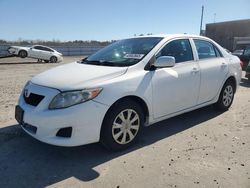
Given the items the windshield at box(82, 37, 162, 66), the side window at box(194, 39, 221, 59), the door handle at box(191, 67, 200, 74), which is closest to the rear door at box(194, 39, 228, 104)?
the side window at box(194, 39, 221, 59)

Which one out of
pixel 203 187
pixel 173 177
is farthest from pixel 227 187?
pixel 173 177

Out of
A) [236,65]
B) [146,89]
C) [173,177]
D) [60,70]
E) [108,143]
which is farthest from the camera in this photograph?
[236,65]

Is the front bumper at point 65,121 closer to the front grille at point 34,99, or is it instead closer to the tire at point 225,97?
the front grille at point 34,99

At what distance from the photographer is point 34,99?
3.85 metres

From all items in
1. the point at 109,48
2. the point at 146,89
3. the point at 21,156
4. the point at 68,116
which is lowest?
the point at 21,156

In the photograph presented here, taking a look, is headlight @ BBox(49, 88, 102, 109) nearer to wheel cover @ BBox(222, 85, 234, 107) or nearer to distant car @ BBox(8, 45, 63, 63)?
wheel cover @ BBox(222, 85, 234, 107)

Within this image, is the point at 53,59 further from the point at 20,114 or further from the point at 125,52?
the point at 20,114

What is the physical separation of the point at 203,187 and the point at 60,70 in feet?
8.95

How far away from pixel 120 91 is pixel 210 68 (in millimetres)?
2366

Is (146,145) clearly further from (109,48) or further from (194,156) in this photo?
(109,48)

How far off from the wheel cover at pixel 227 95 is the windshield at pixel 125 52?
2193 millimetres

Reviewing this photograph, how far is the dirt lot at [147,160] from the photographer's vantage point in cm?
328

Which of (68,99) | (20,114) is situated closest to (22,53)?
(20,114)

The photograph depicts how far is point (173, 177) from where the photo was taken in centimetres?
335
